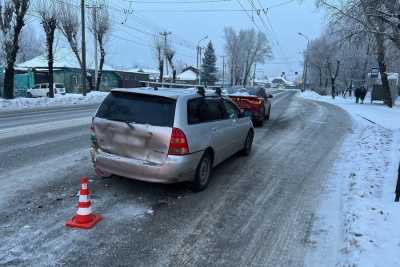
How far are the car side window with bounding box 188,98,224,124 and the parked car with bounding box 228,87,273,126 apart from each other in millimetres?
7259

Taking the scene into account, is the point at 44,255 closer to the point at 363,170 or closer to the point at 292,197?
the point at 292,197

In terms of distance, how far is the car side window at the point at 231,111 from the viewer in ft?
25.1

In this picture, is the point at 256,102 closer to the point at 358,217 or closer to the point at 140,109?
the point at 140,109

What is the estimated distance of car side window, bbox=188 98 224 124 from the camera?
6.06 m

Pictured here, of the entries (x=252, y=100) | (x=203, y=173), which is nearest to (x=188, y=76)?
(x=252, y=100)

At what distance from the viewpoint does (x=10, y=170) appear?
273 inches

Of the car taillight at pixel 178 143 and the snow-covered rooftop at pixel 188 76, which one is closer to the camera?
the car taillight at pixel 178 143

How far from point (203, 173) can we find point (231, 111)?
198 centimetres

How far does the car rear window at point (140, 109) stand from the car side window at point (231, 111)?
210 cm

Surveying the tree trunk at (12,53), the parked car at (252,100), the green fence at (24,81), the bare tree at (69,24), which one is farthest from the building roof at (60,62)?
the parked car at (252,100)

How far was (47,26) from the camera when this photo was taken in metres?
29.3

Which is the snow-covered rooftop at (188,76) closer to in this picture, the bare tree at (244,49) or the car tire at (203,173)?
the bare tree at (244,49)

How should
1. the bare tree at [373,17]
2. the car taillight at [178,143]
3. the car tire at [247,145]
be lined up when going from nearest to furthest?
the car taillight at [178,143] → the car tire at [247,145] → the bare tree at [373,17]

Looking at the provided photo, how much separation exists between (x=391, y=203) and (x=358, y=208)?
23.1 inches
